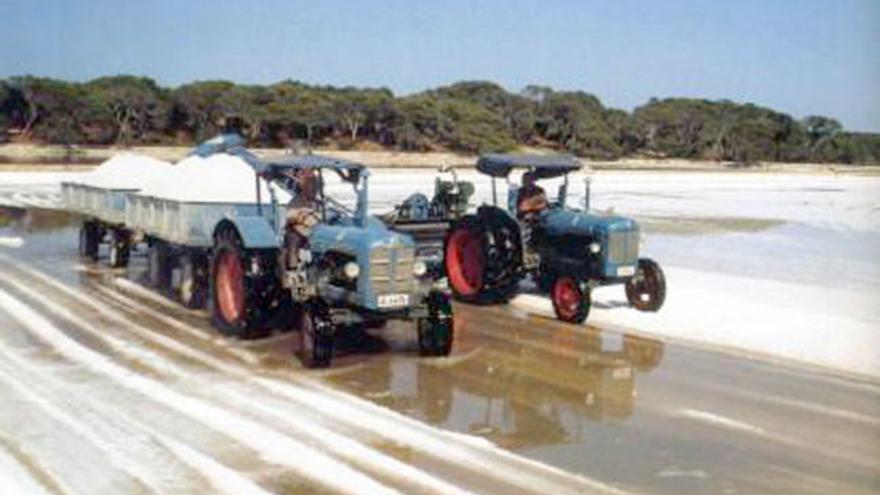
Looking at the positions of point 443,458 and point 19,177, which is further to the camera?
point 19,177

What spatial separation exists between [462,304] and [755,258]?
7995 mm

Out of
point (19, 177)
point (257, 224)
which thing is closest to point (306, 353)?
point (257, 224)

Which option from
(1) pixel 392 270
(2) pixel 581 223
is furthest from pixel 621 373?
(2) pixel 581 223

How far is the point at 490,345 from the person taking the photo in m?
→ 10.4

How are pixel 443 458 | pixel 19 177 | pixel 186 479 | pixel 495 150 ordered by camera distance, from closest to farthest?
1. pixel 186 479
2. pixel 443 458
3. pixel 19 177
4. pixel 495 150

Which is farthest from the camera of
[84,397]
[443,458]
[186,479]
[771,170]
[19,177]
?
[771,170]

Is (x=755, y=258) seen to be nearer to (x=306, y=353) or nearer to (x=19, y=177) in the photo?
(x=306, y=353)

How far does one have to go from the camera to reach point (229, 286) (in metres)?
10.9

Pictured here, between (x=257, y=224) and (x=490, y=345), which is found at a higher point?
(x=257, y=224)

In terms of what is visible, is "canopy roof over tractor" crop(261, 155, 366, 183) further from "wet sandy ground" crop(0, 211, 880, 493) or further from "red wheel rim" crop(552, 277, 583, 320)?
"red wheel rim" crop(552, 277, 583, 320)

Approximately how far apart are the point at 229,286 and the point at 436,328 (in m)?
2.63

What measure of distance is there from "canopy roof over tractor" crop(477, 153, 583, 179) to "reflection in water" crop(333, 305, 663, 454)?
214 cm

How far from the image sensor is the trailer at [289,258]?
30.3 ft

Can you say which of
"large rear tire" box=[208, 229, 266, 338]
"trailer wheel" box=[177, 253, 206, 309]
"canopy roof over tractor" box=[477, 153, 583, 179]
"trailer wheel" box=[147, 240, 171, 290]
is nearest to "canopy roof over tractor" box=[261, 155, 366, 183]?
"large rear tire" box=[208, 229, 266, 338]
